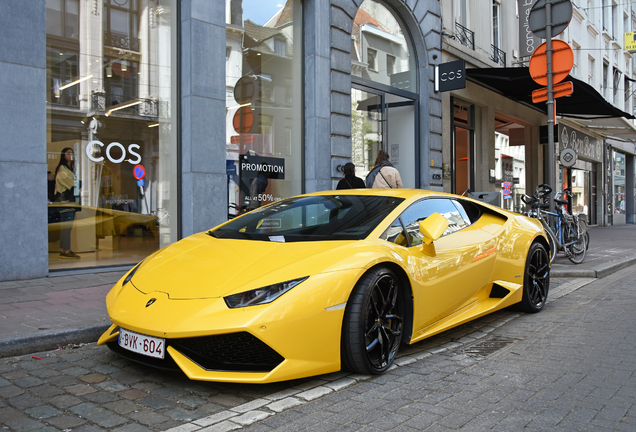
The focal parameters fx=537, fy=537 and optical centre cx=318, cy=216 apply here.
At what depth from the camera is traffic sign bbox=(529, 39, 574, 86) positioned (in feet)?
29.6

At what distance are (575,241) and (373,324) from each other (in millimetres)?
6986

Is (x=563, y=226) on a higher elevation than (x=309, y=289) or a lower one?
higher

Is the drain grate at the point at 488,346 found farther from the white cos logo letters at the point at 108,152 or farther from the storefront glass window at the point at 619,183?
the storefront glass window at the point at 619,183

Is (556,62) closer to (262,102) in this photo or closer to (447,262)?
(262,102)

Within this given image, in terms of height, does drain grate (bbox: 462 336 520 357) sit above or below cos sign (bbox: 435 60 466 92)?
below

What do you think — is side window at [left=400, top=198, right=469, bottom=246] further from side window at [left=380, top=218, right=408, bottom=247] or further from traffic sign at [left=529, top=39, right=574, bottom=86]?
traffic sign at [left=529, top=39, right=574, bottom=86]

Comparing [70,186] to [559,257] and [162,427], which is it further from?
[559,257]

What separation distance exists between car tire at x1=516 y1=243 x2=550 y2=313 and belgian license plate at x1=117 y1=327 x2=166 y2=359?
3577 mm

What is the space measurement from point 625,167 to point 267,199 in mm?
30008

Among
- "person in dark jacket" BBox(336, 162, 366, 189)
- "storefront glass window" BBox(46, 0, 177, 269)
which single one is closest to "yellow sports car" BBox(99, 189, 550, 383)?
"storefront glass window" BBox(46, 0, 177, 269)

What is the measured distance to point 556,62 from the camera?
9258 mm

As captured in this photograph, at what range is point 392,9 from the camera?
1294 centimetres

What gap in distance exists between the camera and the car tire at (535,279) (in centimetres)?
516

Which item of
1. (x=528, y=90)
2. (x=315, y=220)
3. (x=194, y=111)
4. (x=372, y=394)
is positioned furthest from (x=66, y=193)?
(x=528, y=90)
